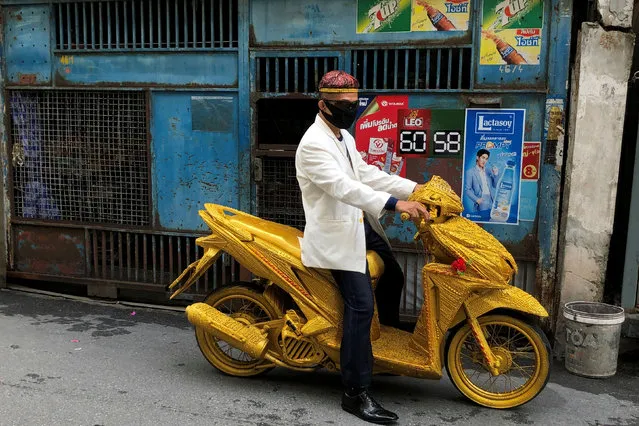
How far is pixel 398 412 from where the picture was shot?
4340 mm

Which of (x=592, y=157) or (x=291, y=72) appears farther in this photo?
(x=291, y=72)

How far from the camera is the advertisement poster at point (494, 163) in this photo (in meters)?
5.55

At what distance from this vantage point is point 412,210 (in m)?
3.94

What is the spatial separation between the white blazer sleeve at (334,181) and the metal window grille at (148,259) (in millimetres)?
2505

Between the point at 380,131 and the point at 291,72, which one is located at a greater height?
the point at 291,72

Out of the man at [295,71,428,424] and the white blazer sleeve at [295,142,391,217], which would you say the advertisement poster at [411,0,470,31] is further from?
the white blazer sleeve at [295,142,391,217]

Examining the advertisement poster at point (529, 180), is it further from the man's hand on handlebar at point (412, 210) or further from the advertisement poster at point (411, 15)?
the man's hand on handlebar at point (412, 210)

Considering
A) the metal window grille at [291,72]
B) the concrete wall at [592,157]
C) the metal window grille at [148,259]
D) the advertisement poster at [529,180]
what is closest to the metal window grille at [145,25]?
the metal window grille at [291,72]

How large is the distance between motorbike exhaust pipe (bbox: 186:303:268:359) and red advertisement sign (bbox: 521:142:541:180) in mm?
2548

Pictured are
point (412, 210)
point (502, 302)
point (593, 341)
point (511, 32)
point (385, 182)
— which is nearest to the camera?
point (412, 210)

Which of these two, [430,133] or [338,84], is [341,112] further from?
[430,133]

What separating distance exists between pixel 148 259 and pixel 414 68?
125 inches

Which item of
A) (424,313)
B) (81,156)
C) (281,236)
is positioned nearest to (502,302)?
(424,313)

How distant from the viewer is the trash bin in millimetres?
4973
